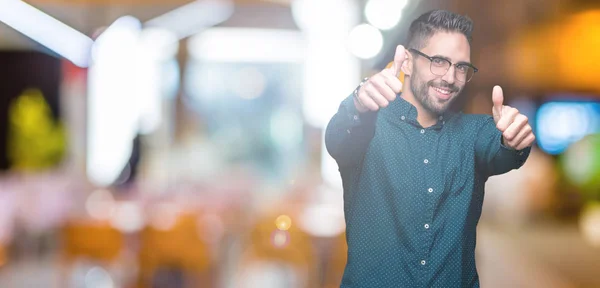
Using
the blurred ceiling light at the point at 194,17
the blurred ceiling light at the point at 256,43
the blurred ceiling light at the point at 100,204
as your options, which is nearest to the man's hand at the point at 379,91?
the blurred ceiling light at the point at 100,204

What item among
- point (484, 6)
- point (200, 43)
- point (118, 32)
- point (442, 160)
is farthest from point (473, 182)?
point (200, 43)

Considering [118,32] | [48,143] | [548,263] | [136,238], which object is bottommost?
[548,263]

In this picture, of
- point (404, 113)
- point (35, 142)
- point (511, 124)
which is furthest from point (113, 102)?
point (511, 124)

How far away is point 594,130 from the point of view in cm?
1720

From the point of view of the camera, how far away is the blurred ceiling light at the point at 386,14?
5.24 feet

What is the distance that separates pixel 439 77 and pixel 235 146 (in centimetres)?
1377

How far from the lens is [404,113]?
1310 millimetres

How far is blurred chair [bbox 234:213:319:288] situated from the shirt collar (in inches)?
251

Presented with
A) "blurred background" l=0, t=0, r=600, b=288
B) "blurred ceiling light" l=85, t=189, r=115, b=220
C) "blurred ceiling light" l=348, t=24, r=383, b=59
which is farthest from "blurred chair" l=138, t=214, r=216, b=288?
"blurred ceiling light" l=348, t=24, r=383, b=59

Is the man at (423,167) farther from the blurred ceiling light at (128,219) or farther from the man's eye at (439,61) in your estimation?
the blurred ceiling light at (128,219)

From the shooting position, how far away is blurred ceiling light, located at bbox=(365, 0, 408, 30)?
1596 mm

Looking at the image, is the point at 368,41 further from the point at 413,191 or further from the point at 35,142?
the point at 35,142

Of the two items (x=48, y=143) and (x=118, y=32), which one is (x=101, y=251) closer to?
(x=118, y=32)

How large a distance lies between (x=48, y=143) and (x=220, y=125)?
11.1ft
